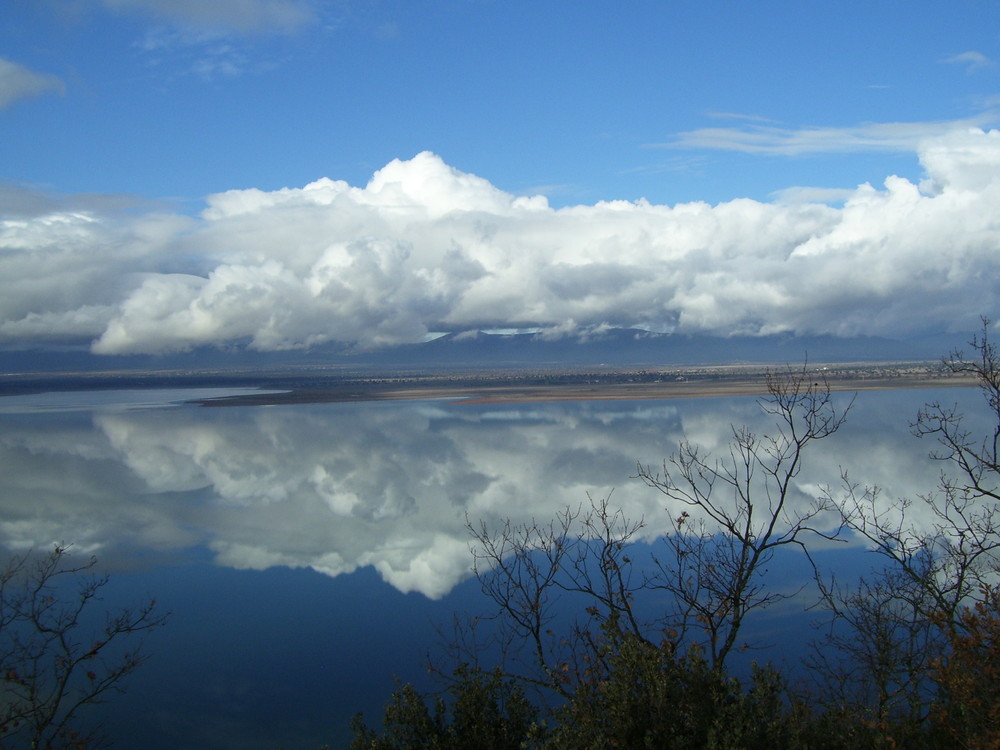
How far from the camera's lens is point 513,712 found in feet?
27.3

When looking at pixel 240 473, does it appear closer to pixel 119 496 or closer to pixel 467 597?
pixel 119 496

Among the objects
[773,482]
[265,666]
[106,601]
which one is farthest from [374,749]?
[773,482]

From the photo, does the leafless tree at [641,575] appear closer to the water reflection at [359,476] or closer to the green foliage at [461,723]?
the green foliage at [461,723]

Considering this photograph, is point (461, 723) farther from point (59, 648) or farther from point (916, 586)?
point (59, 648)

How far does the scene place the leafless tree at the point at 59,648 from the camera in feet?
37.1

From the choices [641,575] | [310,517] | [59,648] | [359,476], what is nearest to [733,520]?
[641,575]

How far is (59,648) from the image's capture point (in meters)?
14.7

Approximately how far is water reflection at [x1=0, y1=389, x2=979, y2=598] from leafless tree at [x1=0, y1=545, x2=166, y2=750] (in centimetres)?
369

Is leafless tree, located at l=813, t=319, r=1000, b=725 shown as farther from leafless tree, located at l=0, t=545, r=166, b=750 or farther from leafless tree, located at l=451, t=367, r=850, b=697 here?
leafless tree, located at l=0, t=545, r=166, b=750

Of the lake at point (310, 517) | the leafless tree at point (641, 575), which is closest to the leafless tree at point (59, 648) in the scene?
the lake at point (310, 517)

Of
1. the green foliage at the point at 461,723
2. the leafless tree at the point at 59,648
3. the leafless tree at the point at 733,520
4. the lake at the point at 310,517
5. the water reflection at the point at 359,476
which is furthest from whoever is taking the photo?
the water reflection at the point at 359,476

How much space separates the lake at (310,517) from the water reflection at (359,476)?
12 cm

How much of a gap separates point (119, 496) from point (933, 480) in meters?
27.6

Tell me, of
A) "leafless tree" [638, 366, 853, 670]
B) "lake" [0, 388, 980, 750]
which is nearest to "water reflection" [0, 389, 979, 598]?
"lake" [0, 388, 980, 750]
